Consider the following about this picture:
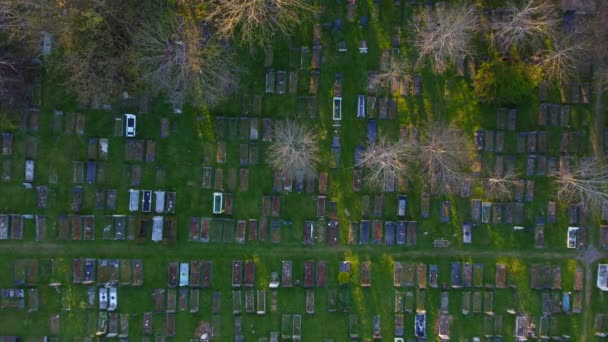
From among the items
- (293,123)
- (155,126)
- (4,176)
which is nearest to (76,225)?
(4,176)

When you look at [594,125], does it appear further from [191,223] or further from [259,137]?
[191,223]

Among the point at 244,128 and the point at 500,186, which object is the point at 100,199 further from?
the point at 500,186

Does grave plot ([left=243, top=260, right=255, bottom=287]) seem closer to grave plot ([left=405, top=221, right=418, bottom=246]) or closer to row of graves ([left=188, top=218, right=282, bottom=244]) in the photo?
row of graves ([left=188, top=218, right=282, bottom=244])

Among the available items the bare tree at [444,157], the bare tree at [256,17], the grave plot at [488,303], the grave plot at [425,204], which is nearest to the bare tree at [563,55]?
the bare tree at [444,157]

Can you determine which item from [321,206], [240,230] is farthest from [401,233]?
[240,230]

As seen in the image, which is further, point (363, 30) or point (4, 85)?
point (363, 30)

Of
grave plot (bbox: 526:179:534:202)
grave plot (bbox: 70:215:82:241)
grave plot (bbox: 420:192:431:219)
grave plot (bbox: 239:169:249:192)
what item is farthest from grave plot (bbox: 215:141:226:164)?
grave plot (bbox: 526:179:534:202)
